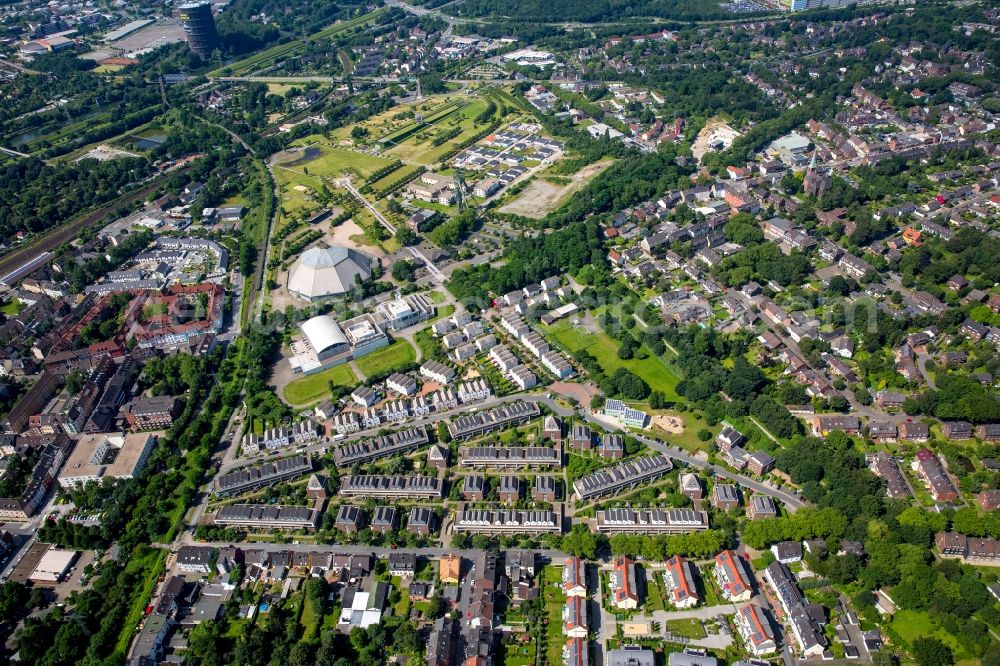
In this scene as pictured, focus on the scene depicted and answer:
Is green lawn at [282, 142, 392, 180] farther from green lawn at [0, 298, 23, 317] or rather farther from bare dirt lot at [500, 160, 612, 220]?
green lawn at [0, 298, 23, 317]

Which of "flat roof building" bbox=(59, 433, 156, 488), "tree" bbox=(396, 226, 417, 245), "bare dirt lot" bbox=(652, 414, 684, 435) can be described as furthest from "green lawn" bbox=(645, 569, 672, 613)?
"tree" bbox=(396, 226, 417, 245)

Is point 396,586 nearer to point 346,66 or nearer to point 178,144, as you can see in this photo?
point 178,144

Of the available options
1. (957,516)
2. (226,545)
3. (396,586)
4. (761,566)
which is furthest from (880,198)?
(226,545)

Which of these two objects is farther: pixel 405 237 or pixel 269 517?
pixel 405 237

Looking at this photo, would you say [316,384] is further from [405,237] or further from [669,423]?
[669,423]

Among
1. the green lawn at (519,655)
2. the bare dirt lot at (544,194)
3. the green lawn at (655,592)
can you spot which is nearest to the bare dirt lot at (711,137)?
the bare dirt lot at (544,194)

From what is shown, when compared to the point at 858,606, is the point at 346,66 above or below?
above

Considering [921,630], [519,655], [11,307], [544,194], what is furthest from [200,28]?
[921,630]
